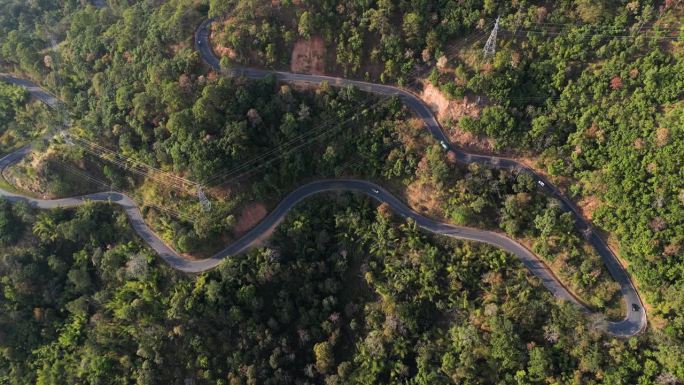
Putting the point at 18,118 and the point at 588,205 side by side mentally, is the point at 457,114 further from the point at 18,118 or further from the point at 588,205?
the point at 18,118

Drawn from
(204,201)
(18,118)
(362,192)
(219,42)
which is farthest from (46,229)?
(362,192)

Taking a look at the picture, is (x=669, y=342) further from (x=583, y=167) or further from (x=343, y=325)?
(x=343, y=325)

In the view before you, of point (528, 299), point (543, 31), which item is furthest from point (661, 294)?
point (543, 31)

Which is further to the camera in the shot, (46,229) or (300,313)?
(46,229)

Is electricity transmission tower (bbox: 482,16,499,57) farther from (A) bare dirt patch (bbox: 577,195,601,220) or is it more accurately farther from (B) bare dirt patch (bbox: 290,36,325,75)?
(B) bare dirt patch (bbox: 290,36,325,75)

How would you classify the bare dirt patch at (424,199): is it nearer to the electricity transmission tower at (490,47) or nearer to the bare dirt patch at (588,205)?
the bare dirt patch at (588,205)
